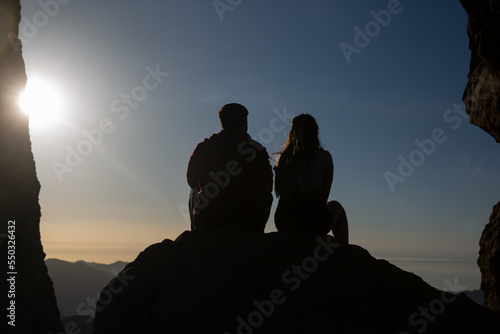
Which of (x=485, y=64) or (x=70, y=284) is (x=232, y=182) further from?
(x=70, y=284)

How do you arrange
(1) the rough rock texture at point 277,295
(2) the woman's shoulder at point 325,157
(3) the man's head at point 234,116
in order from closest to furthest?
1. (1) the rough rock texture at point 277,295
2. (2) the woman's shoulder at point 325,157
3. (3) the man's head at point 234,116

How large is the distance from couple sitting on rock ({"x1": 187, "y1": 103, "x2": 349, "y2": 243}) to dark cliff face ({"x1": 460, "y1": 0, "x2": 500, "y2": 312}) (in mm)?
1702

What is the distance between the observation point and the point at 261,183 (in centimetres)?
525

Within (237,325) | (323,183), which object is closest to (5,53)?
(323,183)

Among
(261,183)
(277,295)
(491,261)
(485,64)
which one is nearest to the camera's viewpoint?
(277,295)

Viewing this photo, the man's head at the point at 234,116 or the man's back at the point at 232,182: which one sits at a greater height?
the man's head at the point at 234,116

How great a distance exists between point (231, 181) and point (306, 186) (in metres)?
0.96

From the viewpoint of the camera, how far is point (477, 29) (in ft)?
16.6

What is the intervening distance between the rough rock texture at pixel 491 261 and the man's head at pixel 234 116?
3.40 m

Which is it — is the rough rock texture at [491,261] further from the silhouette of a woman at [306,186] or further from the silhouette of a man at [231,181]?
the silhouette of a man at [231,181]

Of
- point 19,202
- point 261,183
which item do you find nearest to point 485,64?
point 261,183

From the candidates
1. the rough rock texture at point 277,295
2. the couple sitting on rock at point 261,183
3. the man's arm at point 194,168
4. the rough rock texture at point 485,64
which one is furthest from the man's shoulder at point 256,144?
the rough rock texture at point 485,64

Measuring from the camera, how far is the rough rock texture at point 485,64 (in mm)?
4887

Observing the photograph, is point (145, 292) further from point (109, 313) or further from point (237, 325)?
point (237, 325)
